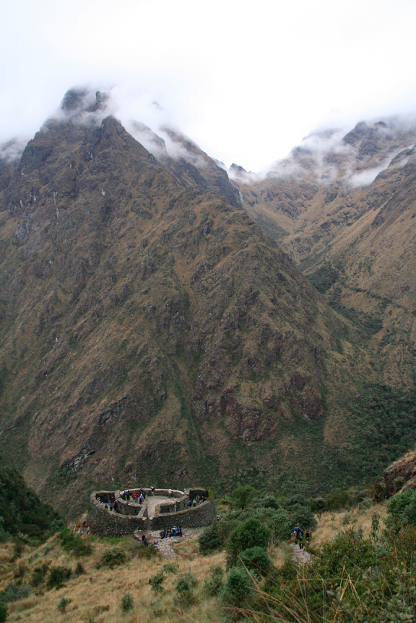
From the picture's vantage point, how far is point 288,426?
84.1 m

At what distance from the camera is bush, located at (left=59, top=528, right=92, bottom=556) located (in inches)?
827

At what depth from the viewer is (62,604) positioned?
1472cm

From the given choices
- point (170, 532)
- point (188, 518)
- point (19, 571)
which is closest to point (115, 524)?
point (170, 532)

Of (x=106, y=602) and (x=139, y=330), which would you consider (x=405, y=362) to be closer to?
(x=139, y=330)

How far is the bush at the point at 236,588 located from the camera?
9.67 meters

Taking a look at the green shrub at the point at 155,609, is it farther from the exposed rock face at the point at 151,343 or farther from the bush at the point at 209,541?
the exposed rock face at the point at 151,343

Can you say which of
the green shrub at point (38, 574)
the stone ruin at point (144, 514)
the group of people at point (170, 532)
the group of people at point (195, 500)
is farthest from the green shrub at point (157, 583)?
the group of people at point (195, 500)

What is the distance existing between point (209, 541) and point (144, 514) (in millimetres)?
6757

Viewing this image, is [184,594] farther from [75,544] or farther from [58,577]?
[75,544]

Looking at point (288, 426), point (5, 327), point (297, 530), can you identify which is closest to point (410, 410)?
point (288, 426)

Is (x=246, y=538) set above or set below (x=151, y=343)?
below

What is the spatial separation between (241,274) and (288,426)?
4705cm

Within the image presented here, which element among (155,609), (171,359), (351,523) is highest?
(171,359)

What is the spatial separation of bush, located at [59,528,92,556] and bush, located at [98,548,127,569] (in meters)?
1.55
